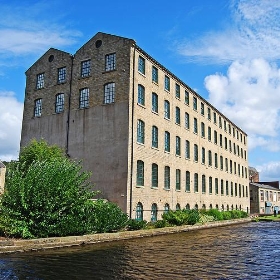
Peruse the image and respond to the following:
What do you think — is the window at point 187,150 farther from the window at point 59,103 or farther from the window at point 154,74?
the window at point 59,103

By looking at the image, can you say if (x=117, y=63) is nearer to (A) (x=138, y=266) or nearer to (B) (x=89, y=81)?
(B) (x=89, y=81)

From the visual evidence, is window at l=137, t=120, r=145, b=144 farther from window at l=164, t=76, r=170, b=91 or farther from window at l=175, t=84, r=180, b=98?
window at l=175, t=84, r=180, b=98

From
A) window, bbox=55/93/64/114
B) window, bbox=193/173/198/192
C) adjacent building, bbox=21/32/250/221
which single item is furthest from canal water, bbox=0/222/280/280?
window, bbox=193/173/198/192

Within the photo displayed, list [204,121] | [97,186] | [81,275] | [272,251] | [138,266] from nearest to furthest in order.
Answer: [81,275] < [138,266] < [272,251] < [97,186] < [204,121]

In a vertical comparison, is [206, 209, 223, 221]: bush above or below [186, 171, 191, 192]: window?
below

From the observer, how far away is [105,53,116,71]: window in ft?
85.9

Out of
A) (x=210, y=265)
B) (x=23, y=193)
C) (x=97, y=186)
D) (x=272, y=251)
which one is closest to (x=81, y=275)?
(x=210, y=265)

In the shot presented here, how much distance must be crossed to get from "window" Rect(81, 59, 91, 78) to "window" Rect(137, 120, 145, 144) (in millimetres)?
5845

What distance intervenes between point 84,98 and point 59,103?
2.70 metres

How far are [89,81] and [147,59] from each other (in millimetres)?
4975

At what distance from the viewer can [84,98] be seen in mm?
27141

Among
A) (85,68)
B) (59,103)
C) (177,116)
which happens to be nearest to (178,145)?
(177,116)

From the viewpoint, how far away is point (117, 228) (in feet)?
60.1

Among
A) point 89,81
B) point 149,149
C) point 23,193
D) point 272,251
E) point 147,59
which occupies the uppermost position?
point 147,59
